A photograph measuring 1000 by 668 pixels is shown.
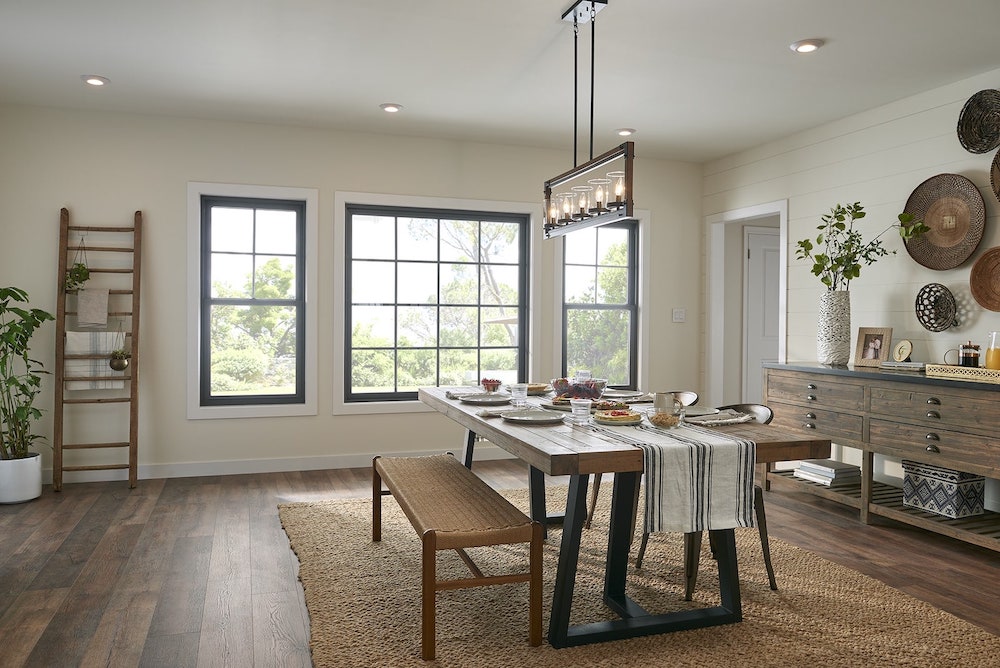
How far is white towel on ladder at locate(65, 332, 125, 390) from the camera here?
5055mm

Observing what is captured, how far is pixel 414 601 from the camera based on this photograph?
118 inches

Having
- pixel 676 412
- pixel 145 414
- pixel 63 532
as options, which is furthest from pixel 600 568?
pixel 145 414

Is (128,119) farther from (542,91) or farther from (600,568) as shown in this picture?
(600,568)

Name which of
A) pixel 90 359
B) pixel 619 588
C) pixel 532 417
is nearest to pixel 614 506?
pixel 619 588

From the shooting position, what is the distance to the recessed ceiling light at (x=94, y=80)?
441 centimetres

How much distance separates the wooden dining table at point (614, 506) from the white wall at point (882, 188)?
7.32ft

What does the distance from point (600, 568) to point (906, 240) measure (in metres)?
2.90

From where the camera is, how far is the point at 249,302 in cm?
559

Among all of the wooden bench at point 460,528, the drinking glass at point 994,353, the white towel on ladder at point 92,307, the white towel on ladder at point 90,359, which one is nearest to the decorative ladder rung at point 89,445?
the white towel on ladder at point 90,359

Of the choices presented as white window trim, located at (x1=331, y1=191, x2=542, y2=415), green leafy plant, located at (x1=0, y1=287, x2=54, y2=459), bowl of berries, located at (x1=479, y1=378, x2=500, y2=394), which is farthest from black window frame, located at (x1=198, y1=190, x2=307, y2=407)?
bowl of berries, located at (x1=479, y1=378, x2=500, y2=394)

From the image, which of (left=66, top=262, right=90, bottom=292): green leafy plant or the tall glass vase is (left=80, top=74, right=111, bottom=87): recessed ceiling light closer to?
(left=66, top=262, right=90, bottom=292): green leafy plant

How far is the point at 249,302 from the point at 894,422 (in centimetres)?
437

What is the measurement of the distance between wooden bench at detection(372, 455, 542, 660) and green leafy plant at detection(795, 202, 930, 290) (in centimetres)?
290

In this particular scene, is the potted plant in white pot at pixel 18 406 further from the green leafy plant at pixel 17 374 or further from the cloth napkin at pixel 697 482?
the cloth napkin at pixel 697 482
